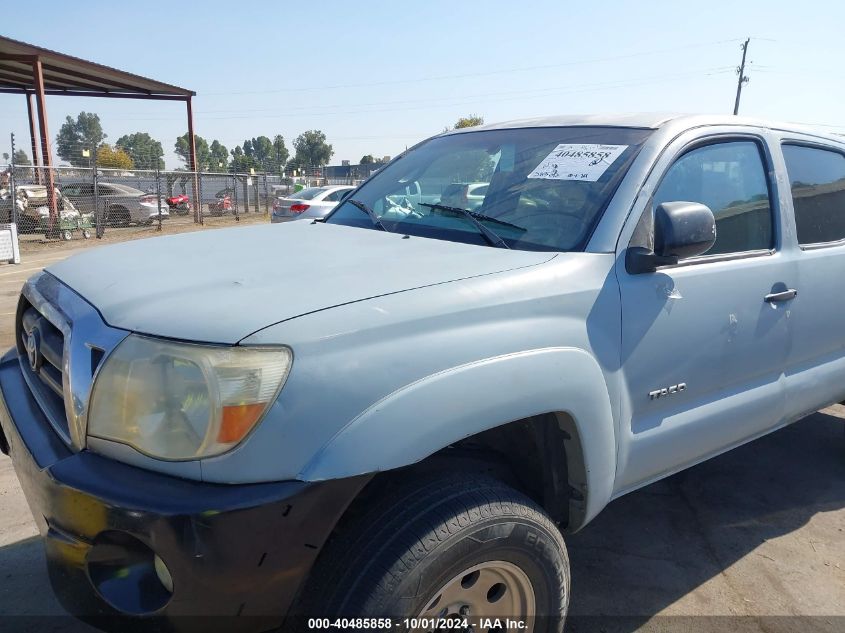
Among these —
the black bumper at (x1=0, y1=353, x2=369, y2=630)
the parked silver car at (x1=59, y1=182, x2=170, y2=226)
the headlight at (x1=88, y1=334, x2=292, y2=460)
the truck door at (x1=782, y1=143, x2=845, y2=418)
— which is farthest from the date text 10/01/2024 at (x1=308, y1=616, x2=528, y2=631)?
the parked silver car at (x1=59, y1=182, x2=170, y2=226)

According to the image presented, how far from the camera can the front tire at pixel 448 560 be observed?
1.62 m

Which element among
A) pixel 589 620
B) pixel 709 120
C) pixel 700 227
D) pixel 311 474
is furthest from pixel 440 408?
pixel 709 120

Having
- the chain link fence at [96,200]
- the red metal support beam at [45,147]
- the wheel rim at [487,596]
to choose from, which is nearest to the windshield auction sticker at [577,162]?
the wheel rim at [487,596]

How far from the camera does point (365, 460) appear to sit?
155cm

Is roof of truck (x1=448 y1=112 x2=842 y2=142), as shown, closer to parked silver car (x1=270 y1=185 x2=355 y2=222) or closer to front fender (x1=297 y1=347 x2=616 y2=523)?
front fender (x1=297 y1=347 x2=616 y2=523)

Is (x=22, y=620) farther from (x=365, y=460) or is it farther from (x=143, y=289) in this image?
(x=365, y=460)

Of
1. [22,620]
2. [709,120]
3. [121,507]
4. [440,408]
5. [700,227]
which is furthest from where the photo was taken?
[709,120]

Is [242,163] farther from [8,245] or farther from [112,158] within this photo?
[8,245]

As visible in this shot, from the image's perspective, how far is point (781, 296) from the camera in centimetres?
270

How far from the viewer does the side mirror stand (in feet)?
7.00

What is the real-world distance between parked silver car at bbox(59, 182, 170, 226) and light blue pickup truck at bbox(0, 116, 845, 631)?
16702 millimetres

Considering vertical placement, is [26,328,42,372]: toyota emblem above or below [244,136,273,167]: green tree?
below

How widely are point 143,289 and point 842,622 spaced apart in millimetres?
2831

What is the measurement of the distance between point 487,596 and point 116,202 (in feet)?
61.5
